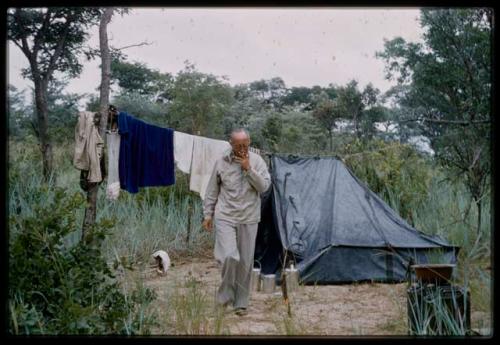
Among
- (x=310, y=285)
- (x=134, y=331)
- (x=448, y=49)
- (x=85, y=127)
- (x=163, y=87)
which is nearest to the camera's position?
(x=134, y=331)

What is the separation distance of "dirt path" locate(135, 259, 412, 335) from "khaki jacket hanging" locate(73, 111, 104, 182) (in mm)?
957

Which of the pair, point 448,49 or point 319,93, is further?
point 319,93

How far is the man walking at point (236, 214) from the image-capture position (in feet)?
13.4

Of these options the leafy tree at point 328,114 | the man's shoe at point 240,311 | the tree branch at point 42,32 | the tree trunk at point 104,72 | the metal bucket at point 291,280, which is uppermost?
the tree branch at point 42,32

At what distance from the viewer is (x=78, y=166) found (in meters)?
4.21

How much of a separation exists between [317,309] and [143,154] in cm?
196

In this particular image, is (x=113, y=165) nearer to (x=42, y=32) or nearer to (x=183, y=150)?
(x=183, y=150)

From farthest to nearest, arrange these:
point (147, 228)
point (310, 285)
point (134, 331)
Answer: point (147, 228), point (310, 285), point (134, 331)

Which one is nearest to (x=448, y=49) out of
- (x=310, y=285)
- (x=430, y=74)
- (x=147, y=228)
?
(x=430, y=74)

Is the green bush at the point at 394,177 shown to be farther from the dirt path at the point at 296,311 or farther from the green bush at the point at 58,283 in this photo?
the green bush at the point at 58,283

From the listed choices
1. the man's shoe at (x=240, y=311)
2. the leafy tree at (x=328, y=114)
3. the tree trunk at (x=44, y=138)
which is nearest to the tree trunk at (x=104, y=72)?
the man's shoe at (x=240, y=311)

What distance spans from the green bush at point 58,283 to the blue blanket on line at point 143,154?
1.54 m
